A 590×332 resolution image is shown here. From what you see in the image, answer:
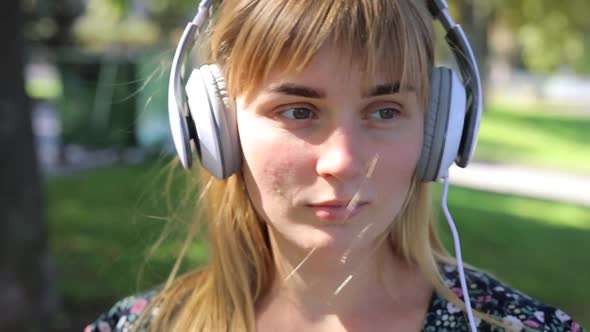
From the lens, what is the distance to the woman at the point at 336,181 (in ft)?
4.88

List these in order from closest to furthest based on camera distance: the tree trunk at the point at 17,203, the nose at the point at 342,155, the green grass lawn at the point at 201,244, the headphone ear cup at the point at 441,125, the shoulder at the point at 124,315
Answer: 1. the nose at the point at 342,155
2. the headphone ear cup at the point at 441,125
3. the shoulder at the point at 124,315
4. the tree trunk at the point at 17,203
5. the green grass lawn at the point at 201,244

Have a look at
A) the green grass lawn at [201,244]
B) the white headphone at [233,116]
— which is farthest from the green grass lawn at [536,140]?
the white headphone at [233,116]

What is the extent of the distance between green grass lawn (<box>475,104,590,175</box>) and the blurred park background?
3.8 inches

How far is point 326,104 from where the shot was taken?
59.0 inches

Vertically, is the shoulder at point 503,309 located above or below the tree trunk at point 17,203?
above

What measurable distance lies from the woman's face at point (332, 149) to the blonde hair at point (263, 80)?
0.04m

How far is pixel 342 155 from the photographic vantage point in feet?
4.82

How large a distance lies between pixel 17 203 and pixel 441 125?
122 inches

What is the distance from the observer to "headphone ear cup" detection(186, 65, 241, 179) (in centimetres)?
159

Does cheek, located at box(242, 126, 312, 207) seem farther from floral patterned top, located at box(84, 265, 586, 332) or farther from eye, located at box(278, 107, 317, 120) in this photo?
floral patterned top, located at box(84, 265, 586, 332)

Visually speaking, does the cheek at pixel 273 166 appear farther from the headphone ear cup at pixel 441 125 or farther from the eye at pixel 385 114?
the headphone ear cup at pixel 441 125

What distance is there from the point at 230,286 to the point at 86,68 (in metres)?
8.67

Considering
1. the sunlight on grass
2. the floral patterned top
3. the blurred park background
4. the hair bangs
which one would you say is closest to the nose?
the hair bangs

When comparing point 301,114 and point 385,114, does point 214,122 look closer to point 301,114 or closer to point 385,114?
point 301,114
